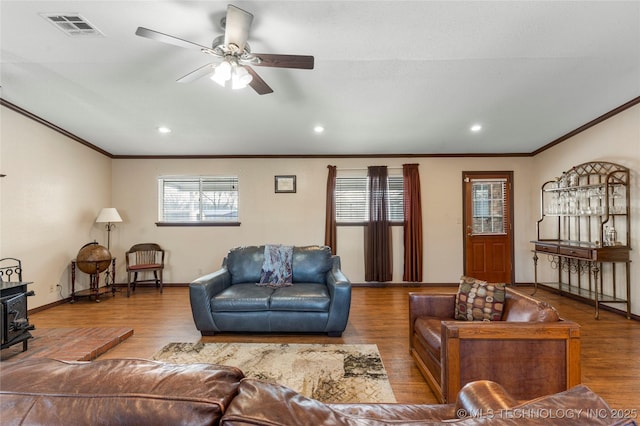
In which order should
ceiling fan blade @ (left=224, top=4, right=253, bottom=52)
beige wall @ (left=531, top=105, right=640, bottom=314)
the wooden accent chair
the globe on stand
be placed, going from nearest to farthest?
ceiling fan blade @ (left=224, top=4, right=253, bottom=52) → beige wall @ (left=531, top=105, right=640, bottom=314) → the globe on stand → the wooden accent chair

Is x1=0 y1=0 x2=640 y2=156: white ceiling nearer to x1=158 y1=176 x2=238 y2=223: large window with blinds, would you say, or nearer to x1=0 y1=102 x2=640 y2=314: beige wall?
x1=0 y1=102 x2=640 y2=314: beige wall

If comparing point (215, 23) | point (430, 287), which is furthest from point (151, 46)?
point (430, 287)

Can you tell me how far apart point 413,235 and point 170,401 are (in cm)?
501

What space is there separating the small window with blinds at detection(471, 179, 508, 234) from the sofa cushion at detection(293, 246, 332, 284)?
10.8 ft

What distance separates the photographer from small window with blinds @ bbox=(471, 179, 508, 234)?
529 centimetres

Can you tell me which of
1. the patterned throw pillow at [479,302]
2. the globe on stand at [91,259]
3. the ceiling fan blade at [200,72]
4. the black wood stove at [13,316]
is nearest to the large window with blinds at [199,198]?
the globe on stand at [91,259]

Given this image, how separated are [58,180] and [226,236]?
8.43 feet

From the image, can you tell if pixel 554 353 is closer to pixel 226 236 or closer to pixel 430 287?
pixel 430 287

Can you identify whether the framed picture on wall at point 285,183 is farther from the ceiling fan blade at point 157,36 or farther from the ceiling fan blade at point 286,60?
the ceiling fan blade at point 157,36

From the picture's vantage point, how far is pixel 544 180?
496 centimetres

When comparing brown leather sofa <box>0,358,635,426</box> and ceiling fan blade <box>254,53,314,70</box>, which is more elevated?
ceiling fan blade <box>254,53,314,70</box>

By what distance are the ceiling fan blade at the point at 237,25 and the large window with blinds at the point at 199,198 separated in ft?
12.0

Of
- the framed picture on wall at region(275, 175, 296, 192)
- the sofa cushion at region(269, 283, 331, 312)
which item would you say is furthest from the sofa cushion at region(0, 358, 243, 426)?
the framed picture on wall at region(275, 175, 296, 192)

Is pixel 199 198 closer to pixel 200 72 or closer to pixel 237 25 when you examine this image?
pixel 200 72
